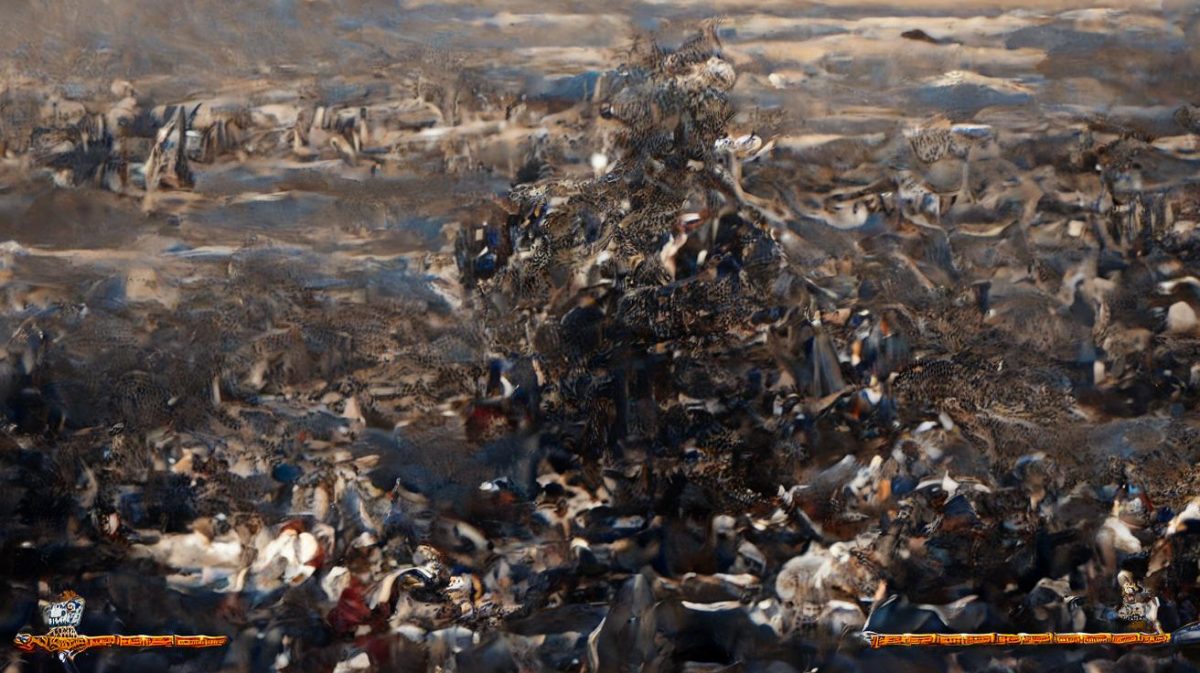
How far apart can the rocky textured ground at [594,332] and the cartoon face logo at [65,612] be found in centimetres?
6

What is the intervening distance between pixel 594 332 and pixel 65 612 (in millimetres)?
2816

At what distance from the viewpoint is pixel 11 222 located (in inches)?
205

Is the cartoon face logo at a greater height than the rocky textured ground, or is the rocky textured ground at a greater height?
the rocky textured ground

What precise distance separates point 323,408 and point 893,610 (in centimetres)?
290

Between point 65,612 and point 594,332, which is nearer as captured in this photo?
point 65,612

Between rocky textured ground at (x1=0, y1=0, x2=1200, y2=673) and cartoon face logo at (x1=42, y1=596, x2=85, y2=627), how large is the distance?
0.06 m

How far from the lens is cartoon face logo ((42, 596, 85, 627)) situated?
511 cm

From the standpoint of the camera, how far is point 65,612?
511 centimetres

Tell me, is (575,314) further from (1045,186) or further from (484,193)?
(1045,186)

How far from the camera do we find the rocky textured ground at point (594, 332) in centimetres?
515

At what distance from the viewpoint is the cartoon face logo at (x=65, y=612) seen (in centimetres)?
511

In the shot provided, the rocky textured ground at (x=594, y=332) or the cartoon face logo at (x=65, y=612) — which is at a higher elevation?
the rocky textured ground at (x=594, y=332)

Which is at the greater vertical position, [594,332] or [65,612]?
[594,332]

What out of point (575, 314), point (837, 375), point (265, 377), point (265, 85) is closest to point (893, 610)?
point (837, 375)
